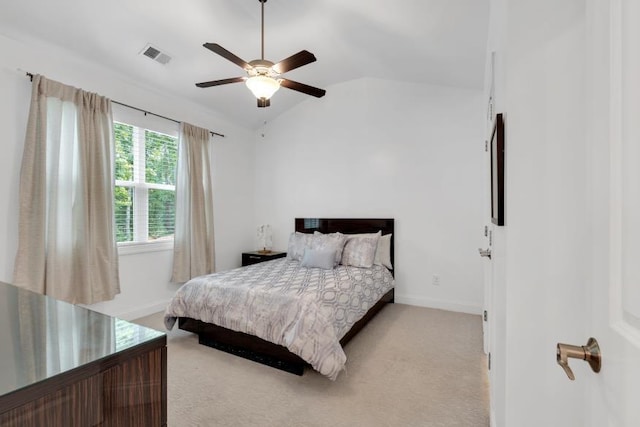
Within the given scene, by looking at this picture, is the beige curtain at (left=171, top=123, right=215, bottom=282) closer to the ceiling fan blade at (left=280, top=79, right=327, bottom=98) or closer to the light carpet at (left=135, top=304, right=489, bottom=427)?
the light carpet at (left=135, top=304, right=489, bottom=427)

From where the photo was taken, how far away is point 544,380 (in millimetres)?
1082

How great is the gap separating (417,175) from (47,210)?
3.86 m

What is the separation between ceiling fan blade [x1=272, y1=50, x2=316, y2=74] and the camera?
2.08 meters

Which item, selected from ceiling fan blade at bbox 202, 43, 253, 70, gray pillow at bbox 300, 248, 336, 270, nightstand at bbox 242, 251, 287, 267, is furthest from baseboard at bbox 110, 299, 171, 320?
ceiling fan blade at bbox 202, 43, 253, 70

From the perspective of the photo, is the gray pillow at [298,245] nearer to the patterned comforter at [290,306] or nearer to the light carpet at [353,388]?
the patterned comforter at [290,306]

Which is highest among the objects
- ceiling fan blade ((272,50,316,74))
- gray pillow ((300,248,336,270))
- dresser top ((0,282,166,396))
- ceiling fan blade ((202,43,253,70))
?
ceiling fan blade ((202,43,253,70))

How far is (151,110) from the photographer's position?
3580 mm

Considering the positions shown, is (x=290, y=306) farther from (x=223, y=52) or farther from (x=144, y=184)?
(x=144, y=184)

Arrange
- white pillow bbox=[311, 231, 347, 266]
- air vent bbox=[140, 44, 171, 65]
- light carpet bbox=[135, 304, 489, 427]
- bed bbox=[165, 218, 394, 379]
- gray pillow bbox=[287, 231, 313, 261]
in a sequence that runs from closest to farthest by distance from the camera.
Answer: light carpet bbox=[135, 304, 489, 427] < bed bbox=[165, 218, 394, 379] < air vent bbox=[140, 44, 171, 65] < white pillow bbox=[311, 231, 347, 266] < gray pillow bbox=[287, 231, 313, 261]

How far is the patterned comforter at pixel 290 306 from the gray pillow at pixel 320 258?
0.73 ft

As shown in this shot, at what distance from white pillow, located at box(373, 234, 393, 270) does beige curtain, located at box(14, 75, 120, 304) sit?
9.69ft

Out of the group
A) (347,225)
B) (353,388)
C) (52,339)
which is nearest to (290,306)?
(353,388)

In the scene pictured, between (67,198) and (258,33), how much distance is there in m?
2.35

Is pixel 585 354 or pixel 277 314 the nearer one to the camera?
pixel 585 354
